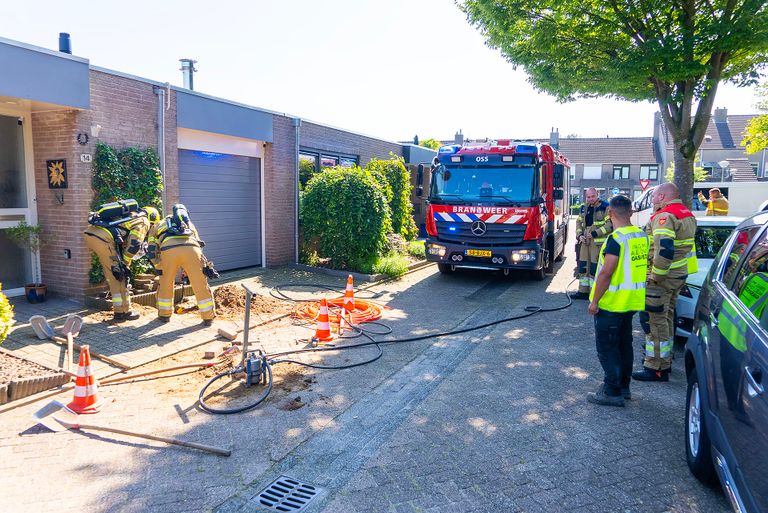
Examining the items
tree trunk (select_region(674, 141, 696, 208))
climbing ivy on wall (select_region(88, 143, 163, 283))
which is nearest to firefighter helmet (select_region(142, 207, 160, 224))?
climbing ivy on wall (select_region(88, 143, 163, 283))

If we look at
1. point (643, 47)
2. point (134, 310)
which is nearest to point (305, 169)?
point (134, 310)

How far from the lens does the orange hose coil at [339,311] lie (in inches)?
307

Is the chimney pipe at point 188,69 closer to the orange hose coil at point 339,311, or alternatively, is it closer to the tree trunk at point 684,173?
the orange hose coil at point 339,311

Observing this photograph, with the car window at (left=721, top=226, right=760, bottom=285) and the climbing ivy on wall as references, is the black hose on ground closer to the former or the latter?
the car window at (left=721, top=226, right=760, bottom=285)

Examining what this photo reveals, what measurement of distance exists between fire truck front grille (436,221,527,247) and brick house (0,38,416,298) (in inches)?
156

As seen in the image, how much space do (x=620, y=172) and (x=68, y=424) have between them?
5505 cm

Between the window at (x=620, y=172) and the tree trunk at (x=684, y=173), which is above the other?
the window at (x=620, y=172)

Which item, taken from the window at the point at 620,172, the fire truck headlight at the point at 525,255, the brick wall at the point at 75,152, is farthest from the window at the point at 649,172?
the brick wall at the point at 75,152

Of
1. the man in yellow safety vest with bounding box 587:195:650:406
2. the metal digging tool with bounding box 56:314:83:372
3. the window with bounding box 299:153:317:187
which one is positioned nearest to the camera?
the man in yellow safety vest with bounding box 587:195:650:406

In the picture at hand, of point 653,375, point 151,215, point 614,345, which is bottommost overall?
point 653,375

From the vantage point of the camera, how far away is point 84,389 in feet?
15.0

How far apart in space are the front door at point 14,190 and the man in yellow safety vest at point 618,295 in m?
8.06

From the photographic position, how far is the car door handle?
2491mm

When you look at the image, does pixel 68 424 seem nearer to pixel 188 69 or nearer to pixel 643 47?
pixel 643 47
